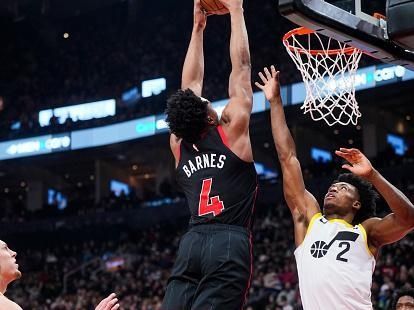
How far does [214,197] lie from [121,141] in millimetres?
18649

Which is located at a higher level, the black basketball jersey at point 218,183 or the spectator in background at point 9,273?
the black basketball jersey at point 218,183

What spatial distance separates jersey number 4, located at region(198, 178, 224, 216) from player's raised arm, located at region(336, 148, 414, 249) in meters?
0.94

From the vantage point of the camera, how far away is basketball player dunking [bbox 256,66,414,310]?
4.45 m

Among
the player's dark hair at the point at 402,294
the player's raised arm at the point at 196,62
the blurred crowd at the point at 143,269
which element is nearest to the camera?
the player's raised arm at the point at 196,62

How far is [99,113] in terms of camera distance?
23094mm

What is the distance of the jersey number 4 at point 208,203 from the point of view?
3.89 meters

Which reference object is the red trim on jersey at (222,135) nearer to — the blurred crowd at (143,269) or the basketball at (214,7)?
the basketball at (214,7)

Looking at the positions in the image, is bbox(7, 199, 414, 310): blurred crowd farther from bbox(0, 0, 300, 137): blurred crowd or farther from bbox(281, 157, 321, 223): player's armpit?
bbox(281, 157, 321, 223): player's armpit

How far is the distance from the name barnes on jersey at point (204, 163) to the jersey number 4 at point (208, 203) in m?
0.08

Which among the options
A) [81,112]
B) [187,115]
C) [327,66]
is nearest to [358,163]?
[187,115]

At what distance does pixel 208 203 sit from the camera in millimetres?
3914

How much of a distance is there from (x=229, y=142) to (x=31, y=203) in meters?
25.4

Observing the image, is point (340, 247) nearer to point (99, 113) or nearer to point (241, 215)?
point (241, 215)

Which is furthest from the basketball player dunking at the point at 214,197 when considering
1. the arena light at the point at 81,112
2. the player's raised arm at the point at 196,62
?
the arena light at the point at 81,112
